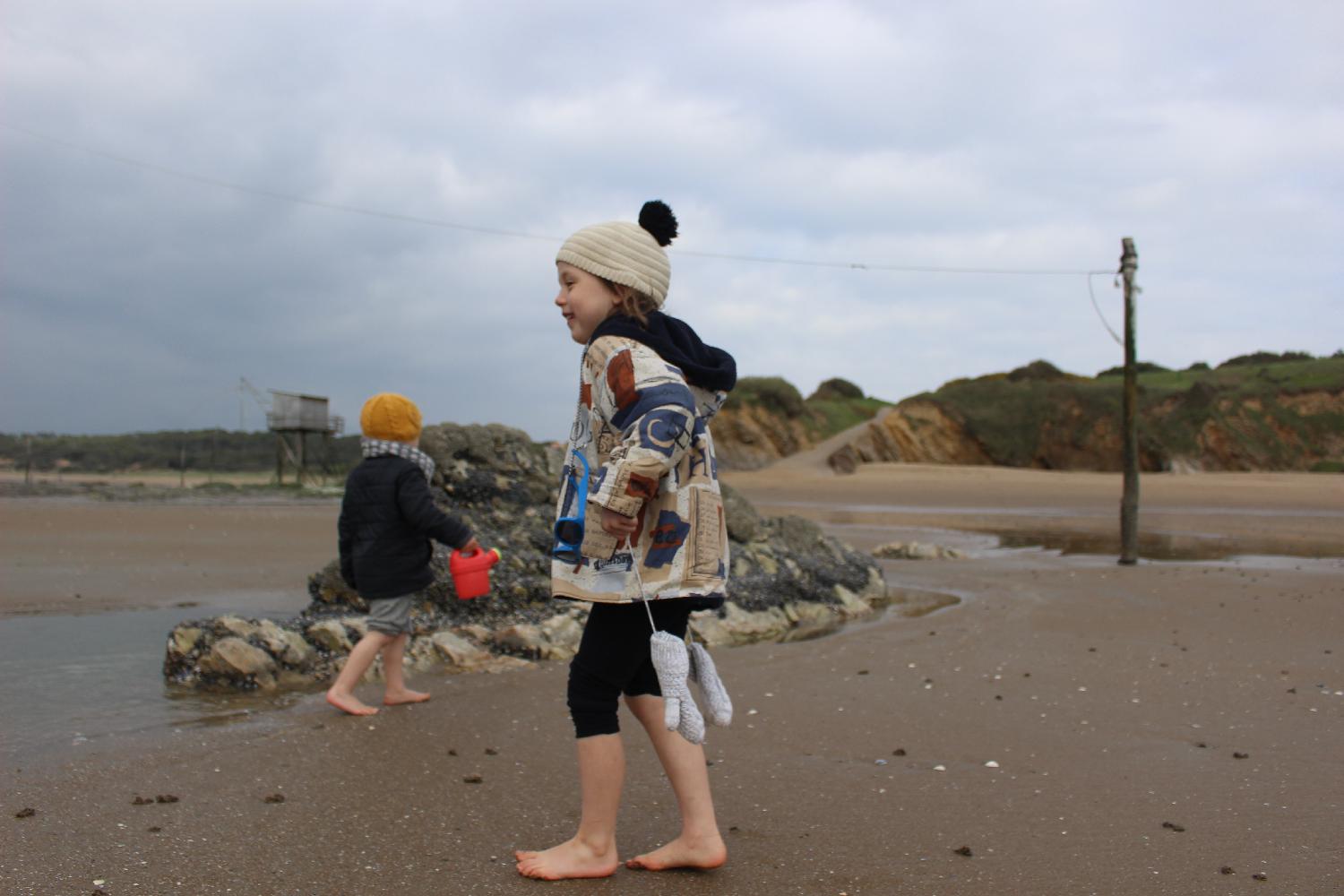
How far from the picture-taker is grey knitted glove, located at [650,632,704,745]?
2768 mm

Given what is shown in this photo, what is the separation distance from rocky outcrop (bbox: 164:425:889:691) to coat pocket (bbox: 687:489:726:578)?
328 centimetres

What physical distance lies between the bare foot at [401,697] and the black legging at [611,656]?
90.7 inches

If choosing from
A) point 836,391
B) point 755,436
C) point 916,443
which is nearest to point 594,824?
point 916,443

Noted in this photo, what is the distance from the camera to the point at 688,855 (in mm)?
2900

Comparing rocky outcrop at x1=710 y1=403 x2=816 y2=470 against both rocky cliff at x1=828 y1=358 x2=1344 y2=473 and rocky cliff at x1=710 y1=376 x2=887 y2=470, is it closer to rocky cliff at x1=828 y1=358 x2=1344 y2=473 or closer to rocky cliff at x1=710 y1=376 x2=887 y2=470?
rocky cliff at x1=710 y1=376 x2=887 y2=470

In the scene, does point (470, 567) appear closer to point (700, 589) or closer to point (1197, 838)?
point (700, 589)

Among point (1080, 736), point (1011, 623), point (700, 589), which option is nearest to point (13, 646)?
point (700, 589)

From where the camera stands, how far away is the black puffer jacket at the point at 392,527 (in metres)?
4.95

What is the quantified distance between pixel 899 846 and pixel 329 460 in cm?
5178

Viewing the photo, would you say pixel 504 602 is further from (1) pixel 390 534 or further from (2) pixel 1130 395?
(2) pixel 1130 395

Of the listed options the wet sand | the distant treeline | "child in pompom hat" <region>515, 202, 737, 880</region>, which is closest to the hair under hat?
"child in pompom hat" <region>515, 202, 737, 880</region>

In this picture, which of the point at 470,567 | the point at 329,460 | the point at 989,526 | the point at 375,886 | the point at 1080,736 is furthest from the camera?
the point at 329,460

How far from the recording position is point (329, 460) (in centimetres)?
5150

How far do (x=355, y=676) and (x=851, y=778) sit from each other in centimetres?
246
